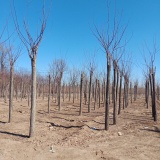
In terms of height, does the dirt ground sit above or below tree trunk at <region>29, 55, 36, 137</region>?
below

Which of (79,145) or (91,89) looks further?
(91,89)

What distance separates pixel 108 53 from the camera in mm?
7219

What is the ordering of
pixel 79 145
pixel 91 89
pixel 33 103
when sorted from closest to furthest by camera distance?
pixel 79 145 → pixel 33 103 → pixel 91 89

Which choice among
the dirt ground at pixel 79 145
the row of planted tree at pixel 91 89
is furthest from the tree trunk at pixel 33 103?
the row of planted tree at pixel 91 89

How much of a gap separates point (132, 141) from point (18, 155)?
10.2ft

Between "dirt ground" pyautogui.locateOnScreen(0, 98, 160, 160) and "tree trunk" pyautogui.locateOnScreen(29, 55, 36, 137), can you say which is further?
"tree trunk" pyautogui.locateOnScreen(29, 55, 36, 137)

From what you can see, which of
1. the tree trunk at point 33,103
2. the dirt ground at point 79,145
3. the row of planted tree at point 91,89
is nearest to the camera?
the dirt ground at point 79,145

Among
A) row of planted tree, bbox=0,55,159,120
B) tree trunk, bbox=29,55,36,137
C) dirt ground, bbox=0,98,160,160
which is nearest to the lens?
dirt ground, bbox=0,98,160,160

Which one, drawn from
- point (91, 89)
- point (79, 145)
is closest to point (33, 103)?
point (79, 145)

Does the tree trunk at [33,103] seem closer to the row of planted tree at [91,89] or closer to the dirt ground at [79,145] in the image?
the dirt ground at [79,145]

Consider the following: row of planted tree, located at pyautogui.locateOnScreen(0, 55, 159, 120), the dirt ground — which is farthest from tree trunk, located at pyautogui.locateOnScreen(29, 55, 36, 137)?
row of planted tree, located at pyautogui.locateOnScreen(0, 55, 159, 120)

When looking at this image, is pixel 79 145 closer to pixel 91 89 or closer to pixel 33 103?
pixel 33 103

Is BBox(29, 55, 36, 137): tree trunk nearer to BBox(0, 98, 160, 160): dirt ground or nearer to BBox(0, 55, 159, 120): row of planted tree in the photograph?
BBox(0, 98, 160, 160): dirt ground

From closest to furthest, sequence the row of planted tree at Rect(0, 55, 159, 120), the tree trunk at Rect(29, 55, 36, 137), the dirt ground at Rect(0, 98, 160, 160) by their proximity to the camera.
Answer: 1. the dirt ground at Rect(0, 98, 160, 160)
2. the tree trunk at Rect(29, 55, 36, 137)
3. the row of planted tree at Rect(0, 55, 159, 120)
